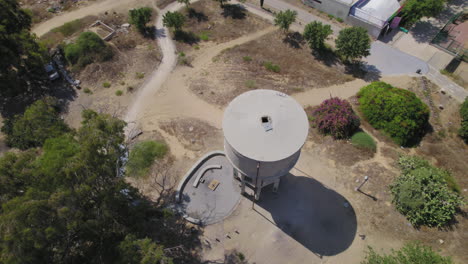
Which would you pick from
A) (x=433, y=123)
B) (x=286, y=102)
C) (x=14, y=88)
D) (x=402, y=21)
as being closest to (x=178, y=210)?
(x=286, y=102)

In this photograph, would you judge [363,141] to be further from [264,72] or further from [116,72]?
[116,72]

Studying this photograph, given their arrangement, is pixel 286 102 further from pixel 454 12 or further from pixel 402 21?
pixel 454 12

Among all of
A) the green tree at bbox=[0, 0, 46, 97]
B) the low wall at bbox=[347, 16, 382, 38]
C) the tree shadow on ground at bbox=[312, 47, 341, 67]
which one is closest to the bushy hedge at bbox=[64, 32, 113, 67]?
the green tree at bbox=[0, 0, 46, 97]

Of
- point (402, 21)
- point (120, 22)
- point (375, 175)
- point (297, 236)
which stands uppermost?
point (402, 21)

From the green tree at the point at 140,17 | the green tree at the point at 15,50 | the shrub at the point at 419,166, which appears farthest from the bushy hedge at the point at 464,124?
the green tree at the point at 15,50

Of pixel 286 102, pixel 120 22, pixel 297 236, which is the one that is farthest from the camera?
pixel 120 22

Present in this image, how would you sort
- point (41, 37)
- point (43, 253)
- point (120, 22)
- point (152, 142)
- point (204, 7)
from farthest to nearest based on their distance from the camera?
1. point (204, 7)
2. point (120, 22)
3. point (41, 37)
4. point (152, 142)
5. point (43, 253)

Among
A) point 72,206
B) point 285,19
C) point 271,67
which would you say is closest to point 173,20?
point 271,67

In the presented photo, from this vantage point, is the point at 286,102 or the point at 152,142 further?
the point at 152,142

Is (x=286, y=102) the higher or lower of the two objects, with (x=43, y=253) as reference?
higher
